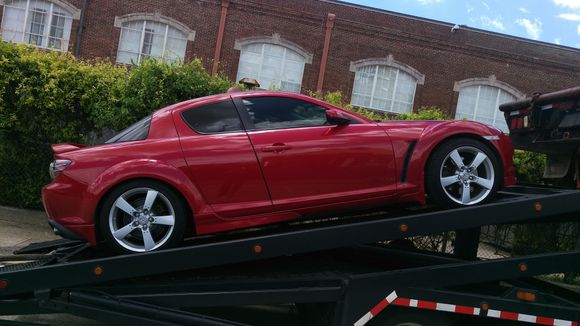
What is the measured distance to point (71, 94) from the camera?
8375 millimetres

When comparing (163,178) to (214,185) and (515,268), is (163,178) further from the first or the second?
(515,268)

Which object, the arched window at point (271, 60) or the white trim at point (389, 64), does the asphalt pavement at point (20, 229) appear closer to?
the arched window at point (271, 60)

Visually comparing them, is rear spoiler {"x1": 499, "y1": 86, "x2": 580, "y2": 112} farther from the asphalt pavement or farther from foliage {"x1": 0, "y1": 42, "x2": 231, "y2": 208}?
the asphalt pavement

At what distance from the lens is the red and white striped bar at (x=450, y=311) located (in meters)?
3.67

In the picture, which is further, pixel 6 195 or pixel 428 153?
pixel 6 195

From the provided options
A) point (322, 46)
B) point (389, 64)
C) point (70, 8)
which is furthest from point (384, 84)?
point (70, 8)

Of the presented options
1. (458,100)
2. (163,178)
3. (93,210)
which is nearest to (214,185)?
(163,178)

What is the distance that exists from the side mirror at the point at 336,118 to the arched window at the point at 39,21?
1921 centimetres

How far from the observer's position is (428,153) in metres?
4.08

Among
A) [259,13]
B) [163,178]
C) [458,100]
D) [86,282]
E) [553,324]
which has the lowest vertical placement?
[86,282]

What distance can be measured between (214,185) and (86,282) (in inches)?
47.5

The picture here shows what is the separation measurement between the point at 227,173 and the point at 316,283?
1.14m

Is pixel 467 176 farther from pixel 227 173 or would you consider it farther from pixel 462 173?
pixel 227 173

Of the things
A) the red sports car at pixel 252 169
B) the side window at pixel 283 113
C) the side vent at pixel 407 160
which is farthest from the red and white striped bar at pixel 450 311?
the side window at pixel 283 113
